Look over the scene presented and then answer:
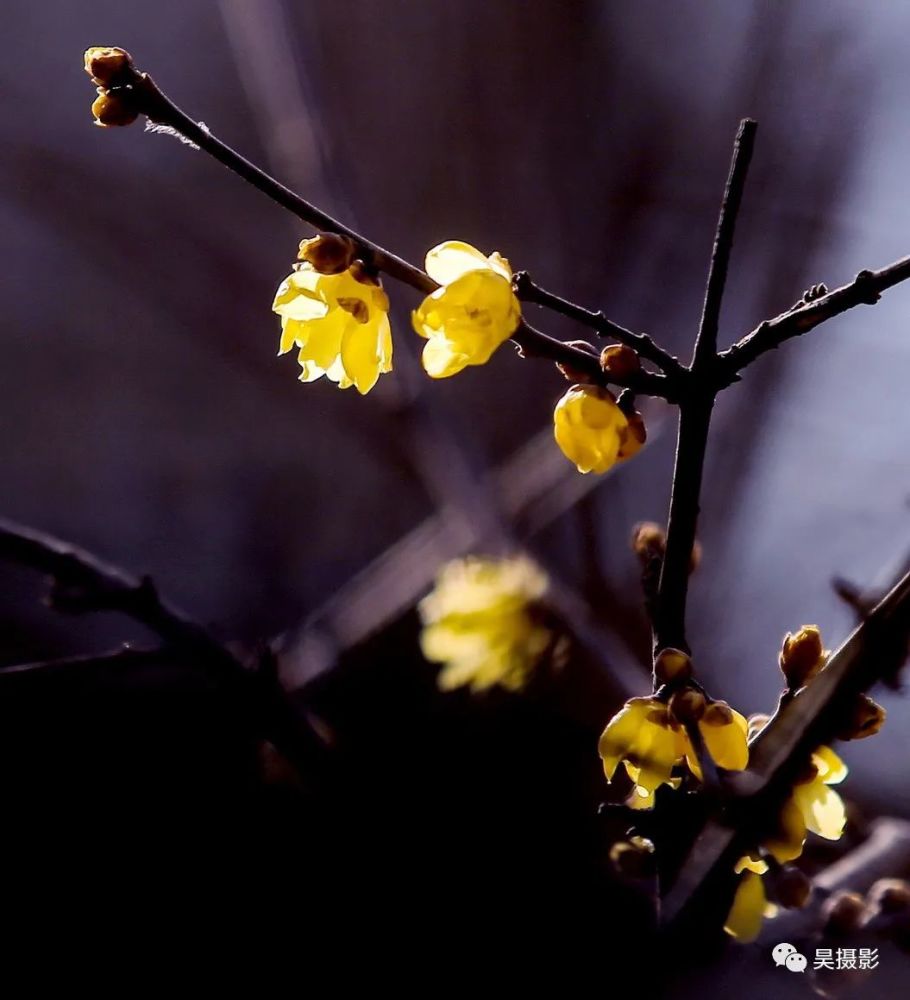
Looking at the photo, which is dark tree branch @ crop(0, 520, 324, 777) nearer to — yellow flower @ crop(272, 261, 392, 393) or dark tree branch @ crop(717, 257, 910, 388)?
yellow flower @ crop(272, 261, 392, 393)

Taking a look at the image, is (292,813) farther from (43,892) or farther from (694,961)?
(43,892)

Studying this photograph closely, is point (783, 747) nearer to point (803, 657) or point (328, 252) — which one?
point (803, 657)

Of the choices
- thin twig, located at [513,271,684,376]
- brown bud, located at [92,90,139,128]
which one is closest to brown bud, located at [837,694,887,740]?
thin twig, located at [513,271,684,376]

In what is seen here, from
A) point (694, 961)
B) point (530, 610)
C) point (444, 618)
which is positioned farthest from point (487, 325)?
point (444, 618)

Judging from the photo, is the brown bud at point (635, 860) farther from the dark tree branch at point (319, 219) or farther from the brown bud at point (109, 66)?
the brown bud at point (109, 66)

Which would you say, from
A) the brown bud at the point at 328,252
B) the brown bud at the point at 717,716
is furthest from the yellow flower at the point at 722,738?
the brown bud at the point at 328,252

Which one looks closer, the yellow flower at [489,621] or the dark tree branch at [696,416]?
the dark tree branch at [696,416]
